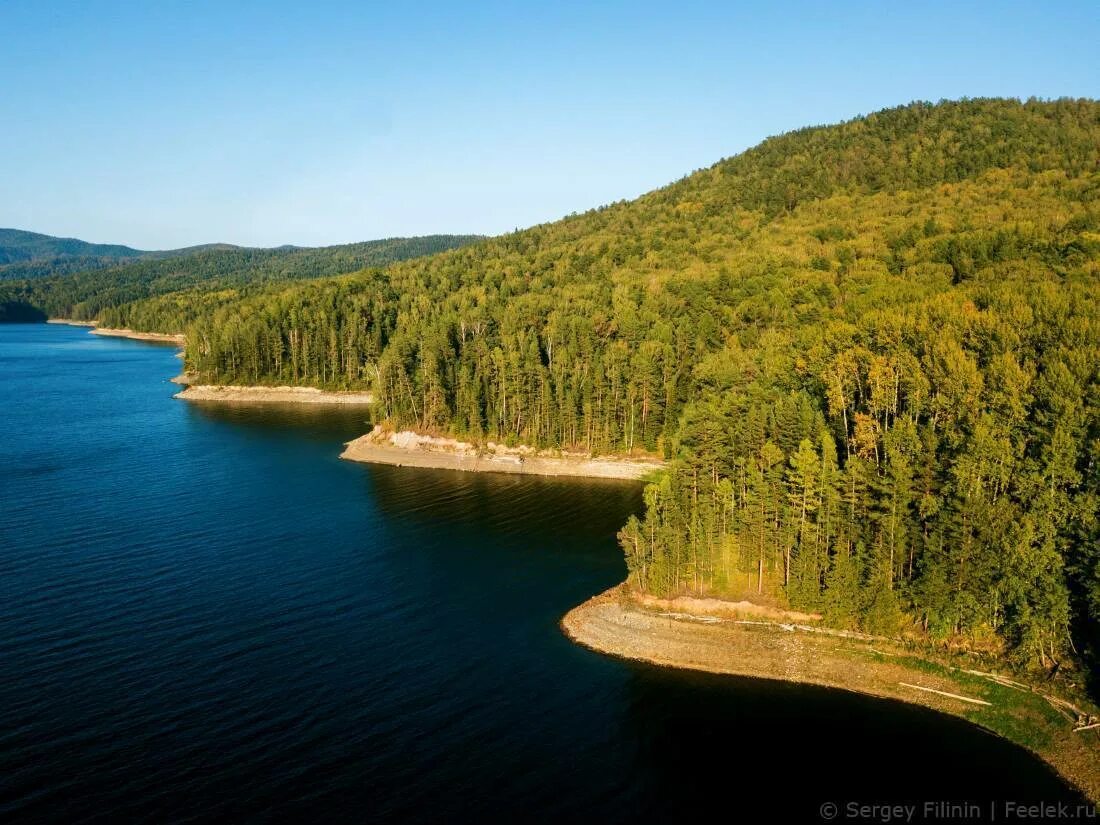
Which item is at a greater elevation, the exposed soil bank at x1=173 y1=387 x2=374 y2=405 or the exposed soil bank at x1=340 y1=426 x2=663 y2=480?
the exposed soil bank at x1=173 y1=387 x2=374 y2=405

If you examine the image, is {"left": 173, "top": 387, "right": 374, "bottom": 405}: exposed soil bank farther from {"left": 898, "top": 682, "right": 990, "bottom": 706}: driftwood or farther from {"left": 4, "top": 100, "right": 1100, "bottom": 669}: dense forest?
{"left": 898, "top": 682, "right": 990, "bottom": 706}: driftwood

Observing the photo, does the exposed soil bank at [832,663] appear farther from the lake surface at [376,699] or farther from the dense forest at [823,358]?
the dense forest at [823,358]

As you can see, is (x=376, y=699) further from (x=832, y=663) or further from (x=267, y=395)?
(x=267, y=395)

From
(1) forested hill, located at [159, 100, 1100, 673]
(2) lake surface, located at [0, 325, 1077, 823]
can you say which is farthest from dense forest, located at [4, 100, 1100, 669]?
(2) lake surface, located at [0, 325, 1077, 823]

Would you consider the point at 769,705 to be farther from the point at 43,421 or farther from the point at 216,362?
the point at 216,362

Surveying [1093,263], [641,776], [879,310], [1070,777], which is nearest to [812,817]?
[641,776]

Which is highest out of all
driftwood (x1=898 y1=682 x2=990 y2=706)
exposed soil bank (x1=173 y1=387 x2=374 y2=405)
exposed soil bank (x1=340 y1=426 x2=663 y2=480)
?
exposed soil bank (x1=173 y1=387 x2=374 y2=405)
